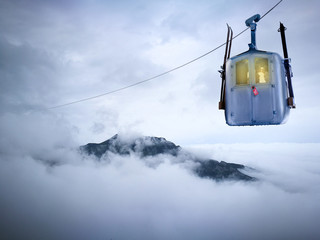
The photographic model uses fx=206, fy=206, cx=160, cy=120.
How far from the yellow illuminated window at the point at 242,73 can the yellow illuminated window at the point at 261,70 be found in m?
0.27

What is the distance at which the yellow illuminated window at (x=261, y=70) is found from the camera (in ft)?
19.4

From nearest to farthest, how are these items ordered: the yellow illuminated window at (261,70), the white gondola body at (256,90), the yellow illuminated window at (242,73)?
the white gondola body at (256,90)
the yellow illuminated window at (261,70)
the yellow illuminated window at (242,73)

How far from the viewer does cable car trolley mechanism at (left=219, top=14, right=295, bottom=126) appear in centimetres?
561

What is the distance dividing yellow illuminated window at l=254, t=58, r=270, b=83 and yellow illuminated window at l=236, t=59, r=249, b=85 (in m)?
0.27

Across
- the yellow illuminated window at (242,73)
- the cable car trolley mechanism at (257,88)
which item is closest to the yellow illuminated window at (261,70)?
the cable car trolley mechanism at (257,88)

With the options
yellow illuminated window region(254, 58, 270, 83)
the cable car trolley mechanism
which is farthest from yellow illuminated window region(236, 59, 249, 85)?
yellow illuminated window region(254, 58, 270, 83)

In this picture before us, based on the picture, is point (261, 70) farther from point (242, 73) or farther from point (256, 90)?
point (256, 90)

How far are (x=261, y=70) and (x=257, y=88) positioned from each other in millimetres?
632

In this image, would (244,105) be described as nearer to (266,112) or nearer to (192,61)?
(266,112)

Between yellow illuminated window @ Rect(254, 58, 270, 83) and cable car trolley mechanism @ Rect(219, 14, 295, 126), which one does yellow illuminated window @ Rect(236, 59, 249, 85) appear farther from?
yellow illuminated window @ Rect(254, 58, 270, 83)

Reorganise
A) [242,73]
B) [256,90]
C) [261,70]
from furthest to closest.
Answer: [242,73] < [261,70] < [256,90]

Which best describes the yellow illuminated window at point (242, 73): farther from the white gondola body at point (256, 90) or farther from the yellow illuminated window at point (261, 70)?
the yellow illuminated window at point (261, 70)

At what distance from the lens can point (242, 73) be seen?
20.2 ft

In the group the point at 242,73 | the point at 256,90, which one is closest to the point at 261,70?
the point at 242,73
